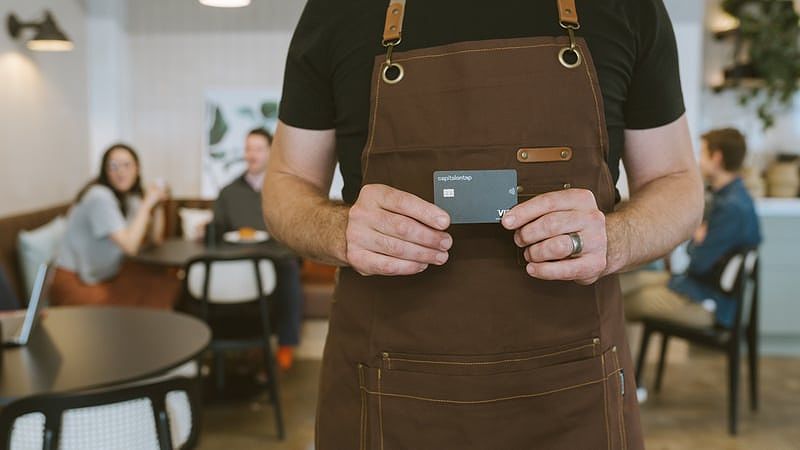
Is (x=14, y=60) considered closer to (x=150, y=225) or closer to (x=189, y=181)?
(x=150, y=225)

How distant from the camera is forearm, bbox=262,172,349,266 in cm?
109

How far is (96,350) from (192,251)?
1.84 metres

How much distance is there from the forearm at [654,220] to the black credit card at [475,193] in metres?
0.15

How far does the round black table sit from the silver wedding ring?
1.25 metres

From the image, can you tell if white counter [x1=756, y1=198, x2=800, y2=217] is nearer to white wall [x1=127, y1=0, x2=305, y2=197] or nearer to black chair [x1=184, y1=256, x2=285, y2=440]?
black chair [x1=184, y1=256, x2=285, y2=440]

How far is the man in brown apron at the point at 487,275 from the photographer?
1068 mm

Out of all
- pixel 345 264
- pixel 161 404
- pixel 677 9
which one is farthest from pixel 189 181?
pixel 345 264

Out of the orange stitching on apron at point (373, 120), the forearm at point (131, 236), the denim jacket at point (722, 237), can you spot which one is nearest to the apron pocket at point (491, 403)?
the orange stitching on apron at point (373, 120)

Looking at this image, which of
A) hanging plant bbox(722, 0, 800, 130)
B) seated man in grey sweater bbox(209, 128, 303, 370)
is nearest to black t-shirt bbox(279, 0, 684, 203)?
seated man in grey sweater bbox(209, 128, 303, 370)

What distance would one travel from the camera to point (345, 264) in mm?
1101

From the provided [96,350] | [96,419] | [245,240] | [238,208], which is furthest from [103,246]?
[96,419]

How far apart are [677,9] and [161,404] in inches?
168

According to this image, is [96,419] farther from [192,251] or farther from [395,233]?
[192,251]

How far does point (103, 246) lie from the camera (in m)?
3.92
